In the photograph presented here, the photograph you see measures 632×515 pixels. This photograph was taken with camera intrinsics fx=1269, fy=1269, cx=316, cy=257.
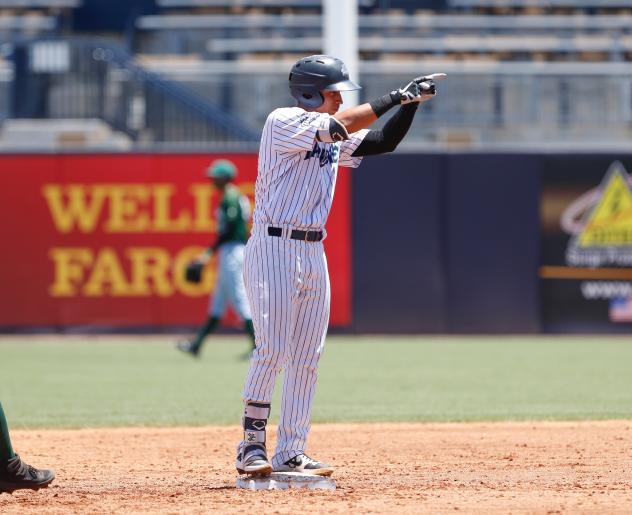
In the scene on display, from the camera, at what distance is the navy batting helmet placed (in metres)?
5.60

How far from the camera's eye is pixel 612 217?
15734 mm

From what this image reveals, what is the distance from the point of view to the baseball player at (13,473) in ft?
18.2

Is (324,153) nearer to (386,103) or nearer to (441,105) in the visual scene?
(386,103)

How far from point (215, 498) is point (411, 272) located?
34.5 feet

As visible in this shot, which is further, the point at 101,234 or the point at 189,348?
the point at 101,234

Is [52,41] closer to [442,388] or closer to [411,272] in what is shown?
[411,272]

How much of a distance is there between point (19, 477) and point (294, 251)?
1.57 m

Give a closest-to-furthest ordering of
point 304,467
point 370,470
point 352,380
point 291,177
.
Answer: point 291,177 < point 304,467 < point 370,470 < point 352,380

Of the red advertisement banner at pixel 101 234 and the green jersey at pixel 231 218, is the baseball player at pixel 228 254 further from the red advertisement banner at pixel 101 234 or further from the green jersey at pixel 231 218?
the red advertisement banner at pixel 101 234

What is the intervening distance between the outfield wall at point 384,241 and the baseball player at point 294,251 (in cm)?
998

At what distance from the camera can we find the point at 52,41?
18000 mm

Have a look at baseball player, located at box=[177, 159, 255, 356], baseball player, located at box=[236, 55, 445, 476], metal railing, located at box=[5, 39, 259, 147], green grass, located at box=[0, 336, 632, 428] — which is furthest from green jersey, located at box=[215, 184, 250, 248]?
baseball player, located at box=[236, 55, 445, 476]

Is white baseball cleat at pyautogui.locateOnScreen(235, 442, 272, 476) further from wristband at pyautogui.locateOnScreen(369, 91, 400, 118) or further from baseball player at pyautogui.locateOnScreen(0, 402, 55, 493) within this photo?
wristband at pyautogui.locateOnScreen(369, 91, 400, 118)

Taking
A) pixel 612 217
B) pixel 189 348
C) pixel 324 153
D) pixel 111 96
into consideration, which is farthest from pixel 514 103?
pixel 324 153
